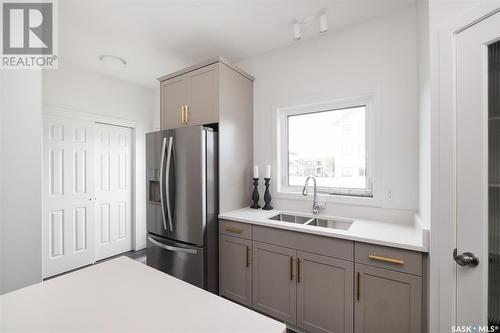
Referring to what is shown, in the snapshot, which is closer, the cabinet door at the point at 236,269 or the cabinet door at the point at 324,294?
the cabinet door at the point at 324,294

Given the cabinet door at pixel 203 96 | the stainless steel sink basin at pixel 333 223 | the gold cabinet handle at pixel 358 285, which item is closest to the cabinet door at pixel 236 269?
the stainless steel sink basin at pixel 333 223

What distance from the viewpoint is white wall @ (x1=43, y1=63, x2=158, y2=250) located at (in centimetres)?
268

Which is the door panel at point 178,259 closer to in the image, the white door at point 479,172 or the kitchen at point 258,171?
the kitchen at point 258,171

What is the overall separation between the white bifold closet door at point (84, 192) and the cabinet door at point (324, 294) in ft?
9.60

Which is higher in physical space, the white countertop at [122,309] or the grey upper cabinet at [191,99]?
the grey upper cabinet at [191,99]

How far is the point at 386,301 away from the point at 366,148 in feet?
4.18

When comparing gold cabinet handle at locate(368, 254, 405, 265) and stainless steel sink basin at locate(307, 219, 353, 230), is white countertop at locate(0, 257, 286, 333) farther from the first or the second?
stainless steel sink basin at locate(307, 219, 353, 230)

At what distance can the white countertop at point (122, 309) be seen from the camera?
64 centimetres

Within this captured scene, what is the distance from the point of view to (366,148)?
6.76 ft

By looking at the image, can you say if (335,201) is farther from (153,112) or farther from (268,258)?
(153,112)

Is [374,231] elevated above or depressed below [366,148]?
below

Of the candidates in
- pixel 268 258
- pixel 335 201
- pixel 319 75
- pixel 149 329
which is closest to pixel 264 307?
pixel 268 258

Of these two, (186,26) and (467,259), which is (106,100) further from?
(467,259)

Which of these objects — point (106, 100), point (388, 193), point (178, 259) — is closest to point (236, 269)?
point (178, 259)
